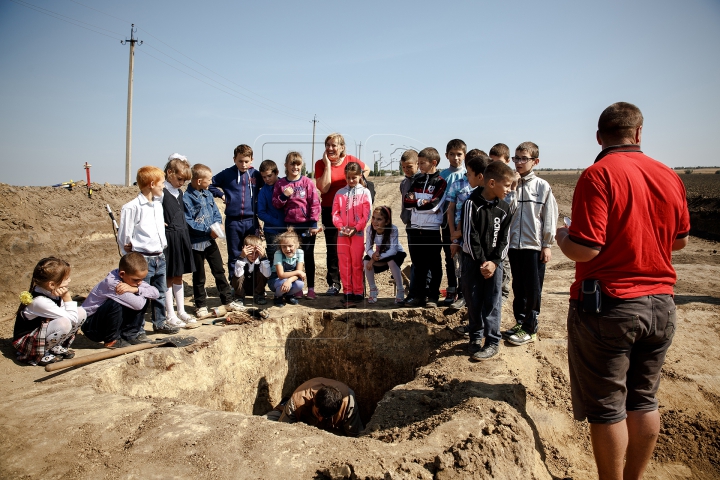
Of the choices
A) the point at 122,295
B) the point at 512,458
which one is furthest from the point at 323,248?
the point at 512,458

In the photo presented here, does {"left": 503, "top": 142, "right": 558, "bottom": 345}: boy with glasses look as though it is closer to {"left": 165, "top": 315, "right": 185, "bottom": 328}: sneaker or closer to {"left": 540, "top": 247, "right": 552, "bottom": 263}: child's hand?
{"left": 540, "top": 247, "right": 552, "bottom": 263}: child's hand

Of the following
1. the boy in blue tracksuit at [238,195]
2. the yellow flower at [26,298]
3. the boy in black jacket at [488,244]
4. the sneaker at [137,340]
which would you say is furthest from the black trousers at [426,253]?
the yellow flower at [26,298]

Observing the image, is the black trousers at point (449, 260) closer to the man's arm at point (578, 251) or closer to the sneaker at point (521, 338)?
the sneaker at point (521, 338)

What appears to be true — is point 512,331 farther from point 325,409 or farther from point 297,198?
point 297,198

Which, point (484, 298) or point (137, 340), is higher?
point (484, 298)

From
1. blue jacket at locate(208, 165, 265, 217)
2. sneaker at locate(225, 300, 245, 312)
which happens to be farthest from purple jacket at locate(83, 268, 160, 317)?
blue jacket at locate(208, 165, 265, 217)

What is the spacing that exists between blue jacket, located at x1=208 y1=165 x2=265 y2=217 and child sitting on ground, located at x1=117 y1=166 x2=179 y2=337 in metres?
0.98

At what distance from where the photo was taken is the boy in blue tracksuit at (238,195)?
5.78 meters

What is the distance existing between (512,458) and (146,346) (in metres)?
3.36

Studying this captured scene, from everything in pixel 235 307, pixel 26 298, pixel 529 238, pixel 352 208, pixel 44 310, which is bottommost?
pixel 235 307

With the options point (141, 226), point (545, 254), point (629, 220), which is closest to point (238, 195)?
point (141, 226)

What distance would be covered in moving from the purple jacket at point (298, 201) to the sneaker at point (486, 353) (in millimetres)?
2670

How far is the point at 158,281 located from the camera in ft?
16.3

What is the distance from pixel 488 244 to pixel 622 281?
62.1 inches
